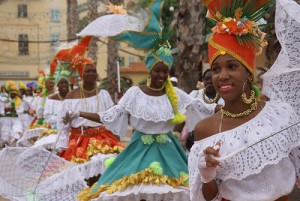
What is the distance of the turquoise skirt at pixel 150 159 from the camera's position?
683 cm

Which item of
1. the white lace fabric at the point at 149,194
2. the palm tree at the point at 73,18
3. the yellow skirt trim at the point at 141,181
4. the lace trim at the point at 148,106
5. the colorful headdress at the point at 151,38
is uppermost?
the palm tree at the point at 73,18

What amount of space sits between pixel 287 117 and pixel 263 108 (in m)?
0.18

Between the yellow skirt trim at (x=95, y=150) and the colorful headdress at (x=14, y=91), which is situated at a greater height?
the yellow skirt trim at (x=95, y=150)

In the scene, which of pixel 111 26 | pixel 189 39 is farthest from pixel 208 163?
pixel 189 39

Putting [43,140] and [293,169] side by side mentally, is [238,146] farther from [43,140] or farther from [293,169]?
[43,140]

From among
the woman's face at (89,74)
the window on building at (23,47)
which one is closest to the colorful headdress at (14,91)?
the woman's face at (89,74)

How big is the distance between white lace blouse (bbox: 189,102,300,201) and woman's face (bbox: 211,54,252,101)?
0.21 meters

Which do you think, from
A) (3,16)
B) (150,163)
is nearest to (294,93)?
(150,163)

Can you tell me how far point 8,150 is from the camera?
7.55 metres

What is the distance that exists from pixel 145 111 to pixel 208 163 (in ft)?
11.3

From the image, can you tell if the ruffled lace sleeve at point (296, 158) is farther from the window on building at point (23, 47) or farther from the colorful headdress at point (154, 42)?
the window on building at point (23, 47)

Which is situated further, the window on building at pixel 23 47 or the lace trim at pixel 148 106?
the window on building at pixel 23 47

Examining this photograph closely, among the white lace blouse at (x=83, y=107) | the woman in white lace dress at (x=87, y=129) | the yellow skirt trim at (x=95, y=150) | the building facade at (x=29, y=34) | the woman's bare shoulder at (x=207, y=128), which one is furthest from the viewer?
the building facade at (x=29, y=34)

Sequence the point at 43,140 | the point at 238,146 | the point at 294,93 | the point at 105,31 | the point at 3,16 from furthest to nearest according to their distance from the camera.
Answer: the point at 3,16 < the point at 43,140 < the point at 105,31 < the point at 294,93 < the point at 238,146
